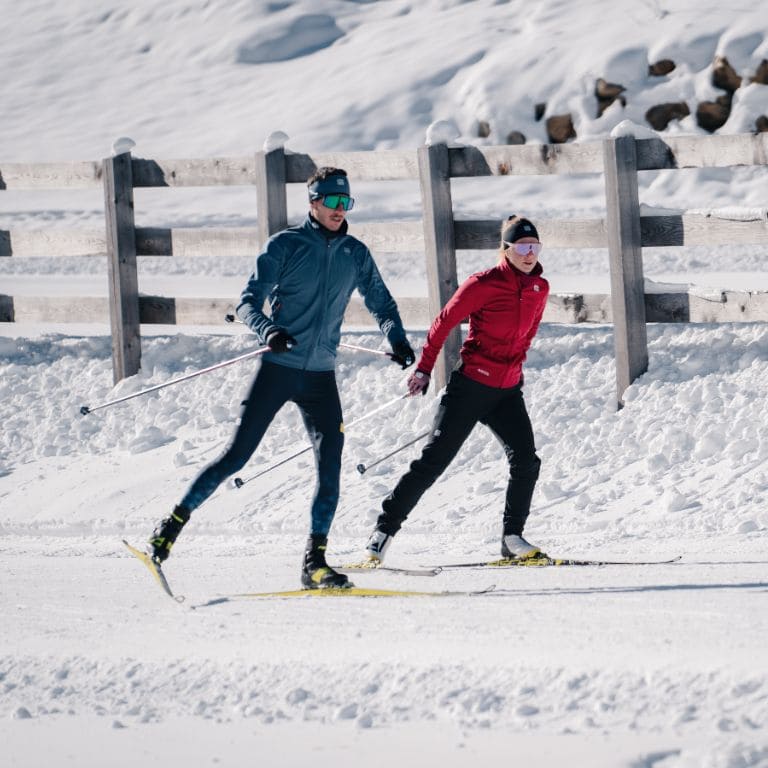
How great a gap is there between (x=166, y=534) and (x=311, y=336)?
1.06 m

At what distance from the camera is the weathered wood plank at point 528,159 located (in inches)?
362

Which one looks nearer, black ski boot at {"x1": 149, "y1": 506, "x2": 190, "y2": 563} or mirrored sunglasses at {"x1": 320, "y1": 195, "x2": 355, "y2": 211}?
mirrored sunglasses at {"x1": 320, "y1": 195, "x2": 355, "y2": 211}

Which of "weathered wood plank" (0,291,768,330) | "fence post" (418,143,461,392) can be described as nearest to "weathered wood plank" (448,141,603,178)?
"fence post" (418,143,461,392)

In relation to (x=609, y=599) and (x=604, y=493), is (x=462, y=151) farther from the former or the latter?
(x=609, y=599)

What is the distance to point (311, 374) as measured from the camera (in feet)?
20.0

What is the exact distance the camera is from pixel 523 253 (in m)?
6.24

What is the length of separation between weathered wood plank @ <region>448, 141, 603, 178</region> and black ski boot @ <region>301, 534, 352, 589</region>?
372cm

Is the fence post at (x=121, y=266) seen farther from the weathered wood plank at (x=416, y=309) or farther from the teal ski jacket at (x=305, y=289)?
the teal ski jacket at (x=305, y=289)

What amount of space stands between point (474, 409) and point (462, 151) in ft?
12.2

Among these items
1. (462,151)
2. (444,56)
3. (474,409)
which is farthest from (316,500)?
(444,56)

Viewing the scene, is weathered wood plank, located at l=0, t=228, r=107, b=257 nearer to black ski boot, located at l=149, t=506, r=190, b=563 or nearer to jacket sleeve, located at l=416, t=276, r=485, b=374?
black ski boot, located at l=149, t=506, r=190, b=563

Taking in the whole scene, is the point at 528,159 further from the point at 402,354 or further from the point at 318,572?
the point at 318,572

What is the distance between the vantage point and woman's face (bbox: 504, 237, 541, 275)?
623 cm

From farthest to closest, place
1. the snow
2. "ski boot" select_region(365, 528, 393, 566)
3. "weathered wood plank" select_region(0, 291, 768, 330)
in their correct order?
"weathered wood plank" select_region(0, 291, 768, 330) < "ski boot" select_region(365, 528, 393, 566) < the snow
